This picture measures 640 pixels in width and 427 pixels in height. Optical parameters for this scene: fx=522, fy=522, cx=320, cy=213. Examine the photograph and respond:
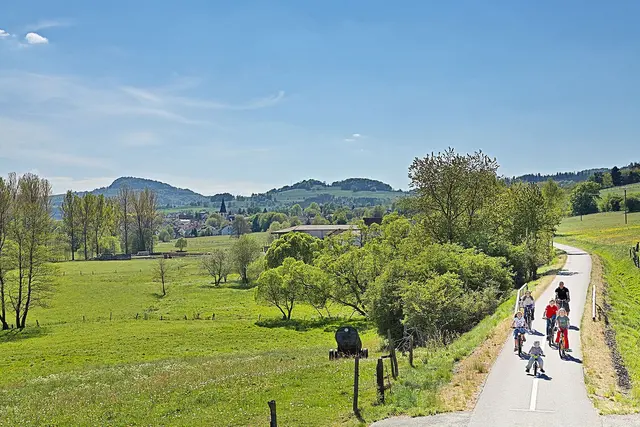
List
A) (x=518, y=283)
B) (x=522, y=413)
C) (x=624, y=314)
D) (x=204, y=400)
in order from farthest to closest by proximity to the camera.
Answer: (x=518, y=283), (x=624, y=314), (x=204, y=400), (x=522, y=413)

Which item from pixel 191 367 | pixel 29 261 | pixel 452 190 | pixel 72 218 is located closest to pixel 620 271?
pixel 452 190

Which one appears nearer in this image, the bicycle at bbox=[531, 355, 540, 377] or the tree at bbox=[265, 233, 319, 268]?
the bicycle at bbox=[531, 355, 540, 377]

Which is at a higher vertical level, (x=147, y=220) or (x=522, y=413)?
(x=147, y=220)

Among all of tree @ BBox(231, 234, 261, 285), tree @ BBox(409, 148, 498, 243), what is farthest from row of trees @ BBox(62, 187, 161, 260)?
tree @ BBox(409, 148, 498, 243)

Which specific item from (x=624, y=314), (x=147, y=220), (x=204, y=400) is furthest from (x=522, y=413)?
(x=147, y=220)

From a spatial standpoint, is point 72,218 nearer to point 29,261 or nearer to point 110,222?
point 110,222

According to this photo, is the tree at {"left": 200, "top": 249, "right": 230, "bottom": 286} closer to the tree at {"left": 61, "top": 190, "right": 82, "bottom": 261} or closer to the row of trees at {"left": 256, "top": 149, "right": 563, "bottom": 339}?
the row of trees at {"left": 256, "top": 149, "right": 563, "bottom": 339}

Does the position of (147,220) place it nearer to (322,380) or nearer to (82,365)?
(82,365)

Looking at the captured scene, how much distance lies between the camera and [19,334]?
50531 mm

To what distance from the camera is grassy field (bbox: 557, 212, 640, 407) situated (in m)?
22.5

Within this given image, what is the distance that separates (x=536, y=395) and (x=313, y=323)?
38.5 m

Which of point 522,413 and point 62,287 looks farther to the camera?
point 62,287

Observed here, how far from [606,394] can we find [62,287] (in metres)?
75.8

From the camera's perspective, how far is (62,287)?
76062mm
